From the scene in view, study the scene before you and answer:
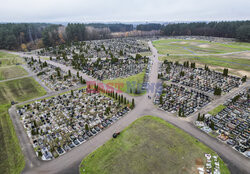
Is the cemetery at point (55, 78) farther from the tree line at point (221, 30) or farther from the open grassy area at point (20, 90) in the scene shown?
the tree line at point (221, 30)

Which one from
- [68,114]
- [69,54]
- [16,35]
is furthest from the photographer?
[16,35]

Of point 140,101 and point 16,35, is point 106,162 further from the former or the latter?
point 16,35

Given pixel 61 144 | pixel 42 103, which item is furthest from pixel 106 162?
pixel 42 103

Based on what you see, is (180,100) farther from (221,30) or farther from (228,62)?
(221,30)

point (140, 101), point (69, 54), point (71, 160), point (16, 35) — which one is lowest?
point (71, 160)

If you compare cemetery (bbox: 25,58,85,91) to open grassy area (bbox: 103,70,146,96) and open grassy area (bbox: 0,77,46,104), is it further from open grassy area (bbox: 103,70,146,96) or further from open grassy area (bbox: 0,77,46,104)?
open grassy area (bbox: 103,70,146,96)

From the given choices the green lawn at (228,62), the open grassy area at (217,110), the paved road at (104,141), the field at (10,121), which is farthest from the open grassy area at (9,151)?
the green lawn at (228,62)

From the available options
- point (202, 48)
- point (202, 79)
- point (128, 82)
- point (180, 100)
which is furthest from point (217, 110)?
point (202, 48)
